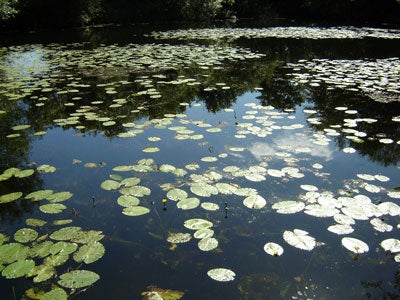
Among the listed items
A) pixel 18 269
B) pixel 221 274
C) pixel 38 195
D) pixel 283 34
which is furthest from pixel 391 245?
pixel 283 34

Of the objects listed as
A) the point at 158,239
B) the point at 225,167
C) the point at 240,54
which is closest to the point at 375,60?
the point at 240,54

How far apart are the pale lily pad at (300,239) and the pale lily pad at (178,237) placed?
604 millimetres

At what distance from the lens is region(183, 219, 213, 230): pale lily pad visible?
2.03 m

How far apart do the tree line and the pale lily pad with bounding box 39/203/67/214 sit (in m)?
14.7

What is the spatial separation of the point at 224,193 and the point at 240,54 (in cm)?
725

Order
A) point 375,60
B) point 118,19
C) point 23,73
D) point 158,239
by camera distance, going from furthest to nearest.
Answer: point 118,19 → point 375,60 → point 23,73 → point 158,239

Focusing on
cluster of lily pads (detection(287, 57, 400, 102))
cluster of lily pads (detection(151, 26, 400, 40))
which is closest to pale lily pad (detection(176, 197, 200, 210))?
cluster of lily pads (detection(287, 57, 400, 102))

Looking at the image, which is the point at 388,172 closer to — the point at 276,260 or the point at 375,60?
the point at 276,260

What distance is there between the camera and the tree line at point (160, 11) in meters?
17.3

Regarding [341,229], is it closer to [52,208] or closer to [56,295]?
[56,295]

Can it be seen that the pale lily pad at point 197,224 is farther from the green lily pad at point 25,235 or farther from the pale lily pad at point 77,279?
the green lily pad at point 25,235

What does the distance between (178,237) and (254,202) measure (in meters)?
0.63

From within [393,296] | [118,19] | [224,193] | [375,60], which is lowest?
[393,296]

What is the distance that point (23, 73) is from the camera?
6.74 metres
